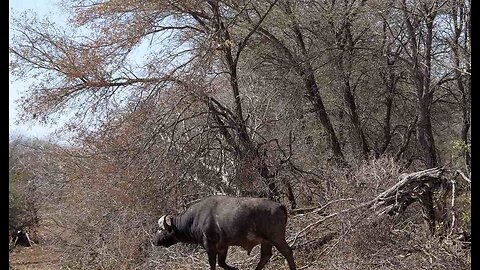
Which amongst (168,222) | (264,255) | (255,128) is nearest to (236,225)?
(264,255)

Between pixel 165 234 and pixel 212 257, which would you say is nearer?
pixel 212 257

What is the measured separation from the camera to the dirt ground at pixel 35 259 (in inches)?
648

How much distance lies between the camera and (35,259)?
1866cm

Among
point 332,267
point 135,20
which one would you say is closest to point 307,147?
point 135,20

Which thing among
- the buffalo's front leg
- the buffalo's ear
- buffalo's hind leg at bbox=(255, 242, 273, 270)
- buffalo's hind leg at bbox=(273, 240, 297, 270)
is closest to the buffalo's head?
the buffalo's ear

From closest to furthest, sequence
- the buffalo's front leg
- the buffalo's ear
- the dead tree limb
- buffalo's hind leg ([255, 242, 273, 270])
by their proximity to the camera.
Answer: the buffalo's front leg
buffalo's hind leg ([255, 242, 273, 270])
the dead tree limb
the buffalo's ear

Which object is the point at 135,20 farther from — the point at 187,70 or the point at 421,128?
the point at 421,128

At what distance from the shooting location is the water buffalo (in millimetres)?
11148

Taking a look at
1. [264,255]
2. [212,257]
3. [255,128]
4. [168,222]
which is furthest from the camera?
[255,128]

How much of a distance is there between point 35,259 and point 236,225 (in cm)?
979

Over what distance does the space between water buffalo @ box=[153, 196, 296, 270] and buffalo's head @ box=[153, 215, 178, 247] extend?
1.27 feet

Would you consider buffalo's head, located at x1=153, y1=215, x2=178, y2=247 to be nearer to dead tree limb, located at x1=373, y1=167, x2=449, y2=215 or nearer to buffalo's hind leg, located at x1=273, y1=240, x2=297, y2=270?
buffalo's hind leg, located at x1=273, y1=240, x2=297, y2=270

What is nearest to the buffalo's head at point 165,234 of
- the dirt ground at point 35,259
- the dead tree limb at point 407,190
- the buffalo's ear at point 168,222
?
the buffalo's ear at point 168,222

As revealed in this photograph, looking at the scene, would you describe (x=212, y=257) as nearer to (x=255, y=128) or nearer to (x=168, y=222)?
(x=168, y=222)
